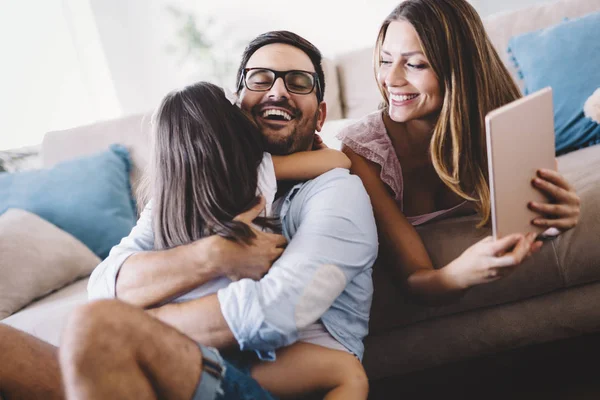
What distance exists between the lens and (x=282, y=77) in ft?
4.11

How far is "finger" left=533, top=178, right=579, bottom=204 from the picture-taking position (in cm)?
103

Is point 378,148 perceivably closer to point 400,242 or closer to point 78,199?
point 400,242

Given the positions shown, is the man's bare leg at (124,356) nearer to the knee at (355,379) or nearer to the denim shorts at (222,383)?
the denim shorts at (222,383)

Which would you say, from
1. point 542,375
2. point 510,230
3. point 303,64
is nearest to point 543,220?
point 510,230

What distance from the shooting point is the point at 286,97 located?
48.9 inches

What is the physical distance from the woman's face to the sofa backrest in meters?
0.52

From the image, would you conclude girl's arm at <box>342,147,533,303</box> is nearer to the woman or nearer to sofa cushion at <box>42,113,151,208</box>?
the woman

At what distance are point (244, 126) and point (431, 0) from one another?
55 cm

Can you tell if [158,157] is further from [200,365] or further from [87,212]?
[87,212]

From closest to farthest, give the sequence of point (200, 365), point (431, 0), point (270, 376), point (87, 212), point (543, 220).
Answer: point (200, 365)
point (270, 376)
point (543, 220)
point (431, 0)
point (87, 212)

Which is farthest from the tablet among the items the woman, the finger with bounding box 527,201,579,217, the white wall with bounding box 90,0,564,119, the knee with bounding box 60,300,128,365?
the white wall with bounding box 90,0,564,119

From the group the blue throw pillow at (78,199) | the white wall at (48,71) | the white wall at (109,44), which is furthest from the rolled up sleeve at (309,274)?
the white wall at (48,71)

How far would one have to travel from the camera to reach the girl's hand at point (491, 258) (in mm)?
949

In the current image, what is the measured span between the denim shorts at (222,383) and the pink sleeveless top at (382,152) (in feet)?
2.12
